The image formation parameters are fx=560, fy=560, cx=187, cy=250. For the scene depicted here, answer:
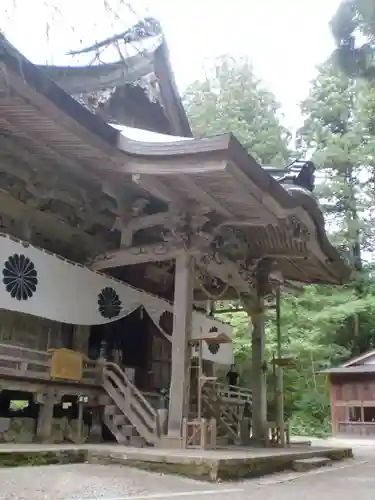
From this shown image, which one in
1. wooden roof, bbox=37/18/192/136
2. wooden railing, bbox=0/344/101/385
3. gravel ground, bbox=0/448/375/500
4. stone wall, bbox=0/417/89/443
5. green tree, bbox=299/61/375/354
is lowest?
gravel ground, bbox=0/448/375/500

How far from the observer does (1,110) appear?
256 inches

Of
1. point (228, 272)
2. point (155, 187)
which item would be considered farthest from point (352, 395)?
point (155, 187)

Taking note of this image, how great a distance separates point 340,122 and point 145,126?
2450cm

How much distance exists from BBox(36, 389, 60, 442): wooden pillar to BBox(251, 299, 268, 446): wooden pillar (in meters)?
4.27

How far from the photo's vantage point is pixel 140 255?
9.24 meters

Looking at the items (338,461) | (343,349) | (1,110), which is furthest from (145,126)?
(343,349)

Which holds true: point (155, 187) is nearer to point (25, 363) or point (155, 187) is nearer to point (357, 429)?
point (25, 363)

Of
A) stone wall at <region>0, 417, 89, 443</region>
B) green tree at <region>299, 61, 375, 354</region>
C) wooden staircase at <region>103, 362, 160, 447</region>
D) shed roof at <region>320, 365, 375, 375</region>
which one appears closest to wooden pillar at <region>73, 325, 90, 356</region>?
wooden staircase at <region>103, 362, 160, 447</region>

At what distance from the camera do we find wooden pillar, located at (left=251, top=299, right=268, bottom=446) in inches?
429

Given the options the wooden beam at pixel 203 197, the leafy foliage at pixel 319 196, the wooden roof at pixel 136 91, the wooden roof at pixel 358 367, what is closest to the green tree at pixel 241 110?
the leafy foliage at pixel 319 196

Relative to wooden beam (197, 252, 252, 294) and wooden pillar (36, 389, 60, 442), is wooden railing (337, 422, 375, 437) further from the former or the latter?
wooden pillar (36, 389, 60, 442)

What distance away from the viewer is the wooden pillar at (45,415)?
8094 millimetres

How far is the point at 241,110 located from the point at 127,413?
2960 cm

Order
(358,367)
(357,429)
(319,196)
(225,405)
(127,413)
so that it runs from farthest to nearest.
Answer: (319,196), (358,367), (357,429), (225,405), (127,413)
